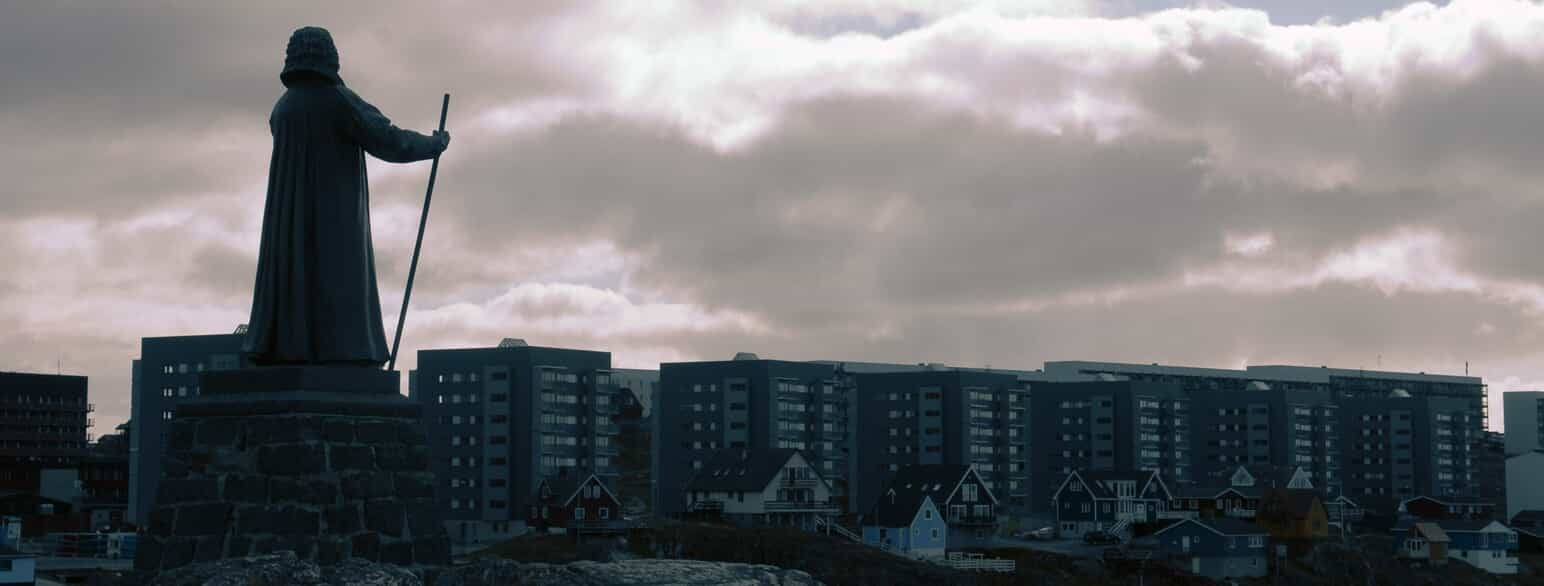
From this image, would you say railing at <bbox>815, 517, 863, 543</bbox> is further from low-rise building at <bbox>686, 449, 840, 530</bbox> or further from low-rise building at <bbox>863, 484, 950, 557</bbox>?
low-rise building at <bbox>863, 484, 950, 557</bbox>

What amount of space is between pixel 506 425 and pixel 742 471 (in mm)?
20070

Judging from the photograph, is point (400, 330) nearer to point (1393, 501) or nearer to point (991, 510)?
point (991, 510)

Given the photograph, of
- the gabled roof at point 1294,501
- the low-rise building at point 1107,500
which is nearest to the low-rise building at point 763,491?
the low-rise building at point 1107,500

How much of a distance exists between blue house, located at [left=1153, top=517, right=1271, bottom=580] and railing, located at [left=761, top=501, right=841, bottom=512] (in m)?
25.4

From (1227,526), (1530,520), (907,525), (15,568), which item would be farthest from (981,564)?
(1530,520)

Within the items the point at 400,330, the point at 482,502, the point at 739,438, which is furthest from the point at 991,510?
the point at 400,330

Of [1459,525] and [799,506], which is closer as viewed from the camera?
[799,506]

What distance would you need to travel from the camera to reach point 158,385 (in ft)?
448

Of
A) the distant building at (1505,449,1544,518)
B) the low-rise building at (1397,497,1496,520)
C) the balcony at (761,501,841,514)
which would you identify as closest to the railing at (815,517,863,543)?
the balcony at (761,501,841,514)

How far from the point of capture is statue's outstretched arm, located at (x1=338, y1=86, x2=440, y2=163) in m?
16.8

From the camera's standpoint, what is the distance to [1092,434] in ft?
575

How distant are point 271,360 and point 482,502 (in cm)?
12309

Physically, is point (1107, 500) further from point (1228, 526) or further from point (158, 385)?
point (158, 385)

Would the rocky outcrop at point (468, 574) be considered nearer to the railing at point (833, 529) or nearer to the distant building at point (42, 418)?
the railing at point (833, 529)
